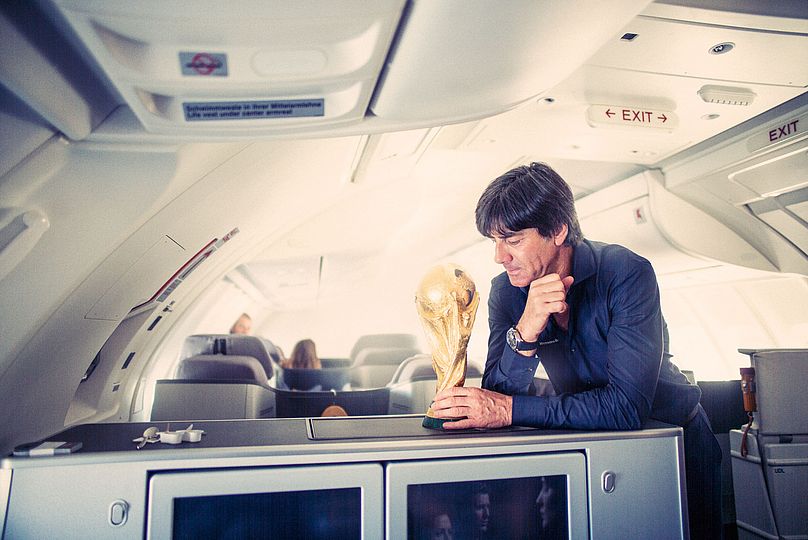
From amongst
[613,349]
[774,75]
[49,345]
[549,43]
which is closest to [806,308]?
[774,75]

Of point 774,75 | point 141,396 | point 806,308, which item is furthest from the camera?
point 806,308

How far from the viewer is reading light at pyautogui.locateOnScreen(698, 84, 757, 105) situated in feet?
10.4

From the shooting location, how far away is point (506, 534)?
1198 mm

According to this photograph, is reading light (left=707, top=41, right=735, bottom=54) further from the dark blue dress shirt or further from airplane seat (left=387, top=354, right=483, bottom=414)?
airplane seat (left=387, top=354, right=483, bottom=414)

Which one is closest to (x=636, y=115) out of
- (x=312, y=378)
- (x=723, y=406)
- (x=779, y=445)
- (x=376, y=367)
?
(x=723, y=406)

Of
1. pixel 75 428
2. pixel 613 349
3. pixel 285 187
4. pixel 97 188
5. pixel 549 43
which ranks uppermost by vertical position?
pixel 285 187

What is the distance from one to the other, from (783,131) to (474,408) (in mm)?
3305

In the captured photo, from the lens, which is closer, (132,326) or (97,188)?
(97,188)

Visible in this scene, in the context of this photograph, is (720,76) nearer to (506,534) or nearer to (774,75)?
(774,75)

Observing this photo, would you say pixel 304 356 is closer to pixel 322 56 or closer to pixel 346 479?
pixel 346 479

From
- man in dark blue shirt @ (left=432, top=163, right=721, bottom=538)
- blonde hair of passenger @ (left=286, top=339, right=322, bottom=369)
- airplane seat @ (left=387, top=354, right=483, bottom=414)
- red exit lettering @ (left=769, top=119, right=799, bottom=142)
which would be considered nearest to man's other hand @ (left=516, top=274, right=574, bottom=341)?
man in dark blue shirt @ (left=432, top=163, right=721, bottom=538)

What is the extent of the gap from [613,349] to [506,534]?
0.56m

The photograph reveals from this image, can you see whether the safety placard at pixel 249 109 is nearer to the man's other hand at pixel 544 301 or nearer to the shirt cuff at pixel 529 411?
the man's other hand at pixel 544 301

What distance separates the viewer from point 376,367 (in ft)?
23.4
